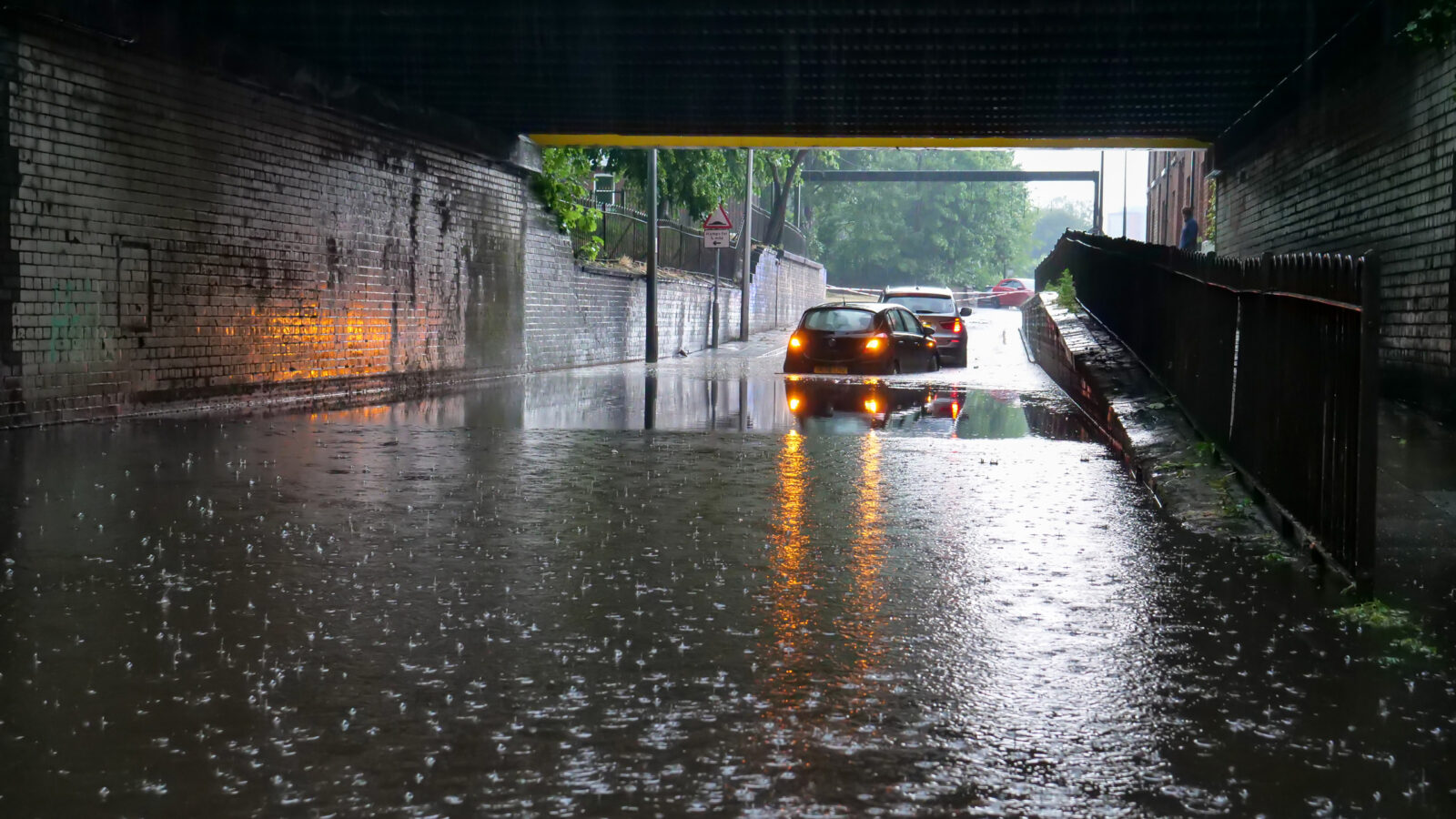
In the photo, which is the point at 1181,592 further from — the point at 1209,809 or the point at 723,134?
the point at 723,134

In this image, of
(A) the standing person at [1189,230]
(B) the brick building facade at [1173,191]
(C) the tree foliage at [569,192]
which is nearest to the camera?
(C) the tree foliage at [569,192]

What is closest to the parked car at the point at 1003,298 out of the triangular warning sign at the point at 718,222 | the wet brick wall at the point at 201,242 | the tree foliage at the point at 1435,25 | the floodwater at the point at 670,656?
the triangular warning sign at the point at 718,222

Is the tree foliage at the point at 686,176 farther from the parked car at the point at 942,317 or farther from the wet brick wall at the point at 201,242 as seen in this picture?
A: the wet brick wall at the point at 201,242

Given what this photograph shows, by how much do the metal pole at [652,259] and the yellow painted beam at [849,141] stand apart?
2.64 m

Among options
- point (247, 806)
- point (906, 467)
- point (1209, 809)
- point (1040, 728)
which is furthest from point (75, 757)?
point (906, 467)

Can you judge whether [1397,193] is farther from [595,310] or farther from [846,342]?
[595,310]

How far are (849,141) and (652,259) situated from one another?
5.86 metres

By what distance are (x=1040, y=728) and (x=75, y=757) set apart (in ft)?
8.94

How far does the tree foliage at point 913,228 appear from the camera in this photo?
8869 cm

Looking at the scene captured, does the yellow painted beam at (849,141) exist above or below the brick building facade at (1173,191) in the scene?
below

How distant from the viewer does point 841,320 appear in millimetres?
24078

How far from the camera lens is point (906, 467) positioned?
1129 centimetres

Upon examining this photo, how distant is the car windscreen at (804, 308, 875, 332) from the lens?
78.5ft

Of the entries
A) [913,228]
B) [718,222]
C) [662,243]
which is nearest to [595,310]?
[718,222]
